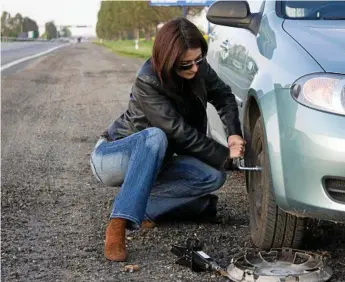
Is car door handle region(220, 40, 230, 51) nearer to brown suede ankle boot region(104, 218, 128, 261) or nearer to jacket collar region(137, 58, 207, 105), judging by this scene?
jacket collar region(137, 58, 207, 105)

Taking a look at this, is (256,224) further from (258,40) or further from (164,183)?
(258,40)

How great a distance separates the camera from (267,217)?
3432mm

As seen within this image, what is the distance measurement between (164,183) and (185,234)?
313 millimetres

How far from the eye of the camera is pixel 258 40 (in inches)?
154

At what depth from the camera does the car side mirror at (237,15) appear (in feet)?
13.4

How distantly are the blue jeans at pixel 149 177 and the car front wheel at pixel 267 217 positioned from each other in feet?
1.43

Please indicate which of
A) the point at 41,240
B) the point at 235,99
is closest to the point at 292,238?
the point at 235,99

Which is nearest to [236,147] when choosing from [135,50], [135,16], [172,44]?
[172,44]

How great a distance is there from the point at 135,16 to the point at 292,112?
212 ft

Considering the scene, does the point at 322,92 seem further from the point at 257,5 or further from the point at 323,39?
the point at 257,5

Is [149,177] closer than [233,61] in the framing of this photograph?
Yes

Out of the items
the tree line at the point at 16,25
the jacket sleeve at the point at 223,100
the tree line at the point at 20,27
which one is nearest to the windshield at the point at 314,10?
the jacket sleeve at the point at 223,100

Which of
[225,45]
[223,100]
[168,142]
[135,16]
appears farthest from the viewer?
[135,16]

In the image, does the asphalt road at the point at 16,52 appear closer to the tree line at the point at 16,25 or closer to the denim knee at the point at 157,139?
the denim knee at the point at 157,139
